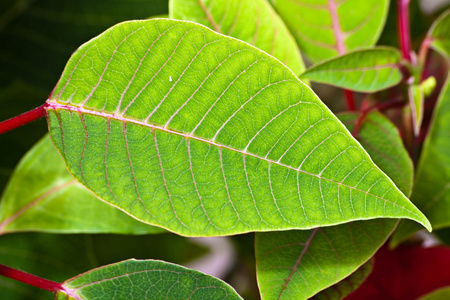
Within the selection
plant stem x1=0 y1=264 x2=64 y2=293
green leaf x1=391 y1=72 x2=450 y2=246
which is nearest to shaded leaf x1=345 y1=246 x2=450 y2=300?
green leaf x1=391 y1=72 x2=450 y2=246

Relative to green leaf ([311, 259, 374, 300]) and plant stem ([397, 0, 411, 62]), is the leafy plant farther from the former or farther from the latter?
plant stem ([397, 0, 411, 62])

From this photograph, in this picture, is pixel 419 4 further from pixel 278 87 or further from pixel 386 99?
pixel 278 87

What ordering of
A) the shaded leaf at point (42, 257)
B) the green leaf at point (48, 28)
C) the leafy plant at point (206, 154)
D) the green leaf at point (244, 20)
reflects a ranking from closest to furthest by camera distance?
the leafy plant at point (206, 154), the green leaf at point (244, 20), the shaded leaf at point (42, 257), the green leaf at point (48, 28)

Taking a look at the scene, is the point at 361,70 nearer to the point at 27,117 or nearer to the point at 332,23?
the point at 332,23

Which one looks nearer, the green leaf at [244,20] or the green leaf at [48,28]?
the green leaf at [244,20]

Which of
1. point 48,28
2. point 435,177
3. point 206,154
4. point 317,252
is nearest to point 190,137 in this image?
point 206,154

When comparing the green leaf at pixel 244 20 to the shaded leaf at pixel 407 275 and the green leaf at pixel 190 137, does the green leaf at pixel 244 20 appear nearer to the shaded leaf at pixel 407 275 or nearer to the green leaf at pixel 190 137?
the green leaf at pixel 190 137

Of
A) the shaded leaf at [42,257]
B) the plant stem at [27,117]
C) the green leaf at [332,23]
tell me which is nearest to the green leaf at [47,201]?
the shaded leaf at [42,257]
